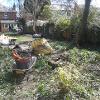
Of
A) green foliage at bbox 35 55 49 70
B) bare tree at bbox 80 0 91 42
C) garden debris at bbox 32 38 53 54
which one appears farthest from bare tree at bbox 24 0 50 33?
green foliage at bbox 35 55 49 70

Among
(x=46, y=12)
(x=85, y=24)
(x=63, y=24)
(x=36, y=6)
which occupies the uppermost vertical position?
(x=85, y=24)

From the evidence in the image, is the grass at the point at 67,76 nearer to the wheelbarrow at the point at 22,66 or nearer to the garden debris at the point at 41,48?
the wheelbarrow at the point at 22,66

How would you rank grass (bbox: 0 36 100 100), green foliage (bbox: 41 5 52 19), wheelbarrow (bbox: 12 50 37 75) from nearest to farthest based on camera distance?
1. grass (bbox: 0 36 100 100)
2. wheelbarrow (bbox: 12 50 37 75)
3. green foliage (bbox: 41 5 52 19)

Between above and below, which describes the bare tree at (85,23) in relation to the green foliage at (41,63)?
above

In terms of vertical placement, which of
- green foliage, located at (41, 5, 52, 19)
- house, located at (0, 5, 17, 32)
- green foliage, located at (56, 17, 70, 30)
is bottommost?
house, located at (0, 5, 17, 32)

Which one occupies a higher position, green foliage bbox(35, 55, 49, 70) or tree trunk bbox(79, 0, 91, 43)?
tree trunk bbox(79, 0, 91, 43)

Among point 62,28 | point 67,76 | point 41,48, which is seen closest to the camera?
point 67,76

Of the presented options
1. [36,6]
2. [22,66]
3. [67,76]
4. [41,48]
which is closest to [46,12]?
[36,6]

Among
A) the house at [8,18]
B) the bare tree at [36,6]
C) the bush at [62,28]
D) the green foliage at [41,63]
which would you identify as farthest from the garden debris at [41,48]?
the house at [8,18]

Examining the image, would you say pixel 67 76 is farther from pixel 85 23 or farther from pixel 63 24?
pixel 63 24

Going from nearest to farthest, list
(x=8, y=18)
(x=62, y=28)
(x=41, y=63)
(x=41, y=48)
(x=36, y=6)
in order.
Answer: (x=41, y=63)
(x=41, y=48)
(x=62, y=28)
(x=36, y=6)
(x=8, y=18)

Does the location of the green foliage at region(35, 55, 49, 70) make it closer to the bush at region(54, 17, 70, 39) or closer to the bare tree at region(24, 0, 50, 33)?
the bush at region(54, 17, 70, 39)

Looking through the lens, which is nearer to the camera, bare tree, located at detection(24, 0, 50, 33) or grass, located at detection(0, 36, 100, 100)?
grass, located at detection(0, 36, 100, 100)

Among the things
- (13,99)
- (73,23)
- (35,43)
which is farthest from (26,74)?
(73,23)
